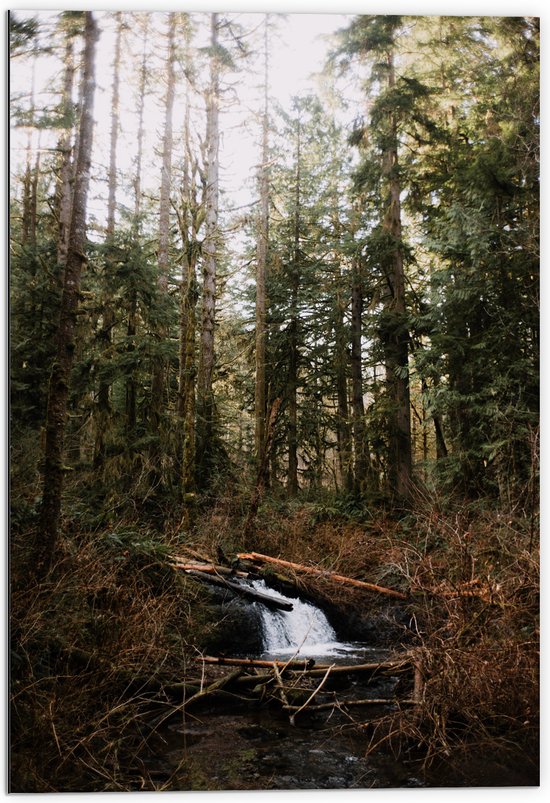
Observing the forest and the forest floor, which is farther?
the forest

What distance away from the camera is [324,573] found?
6793 mm

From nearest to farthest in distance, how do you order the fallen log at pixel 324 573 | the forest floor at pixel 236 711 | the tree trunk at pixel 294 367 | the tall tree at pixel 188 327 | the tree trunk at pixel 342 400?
1. the forest floor at pixel 236 711
2. the tall tree at pixel 188 327
3. the fallen log at pixel 324 573
4. the tree trunk at pixel 342 400
5. the tree trunk at pixel 294 367

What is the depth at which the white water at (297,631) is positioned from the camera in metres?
5.91

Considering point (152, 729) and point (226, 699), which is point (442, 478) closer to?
point (226, 699)

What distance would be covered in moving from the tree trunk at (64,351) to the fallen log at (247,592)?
2.35m

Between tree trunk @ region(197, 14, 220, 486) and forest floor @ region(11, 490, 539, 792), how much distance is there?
3.36m

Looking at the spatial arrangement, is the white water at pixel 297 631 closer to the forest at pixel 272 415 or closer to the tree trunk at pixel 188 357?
the forest at pixel 272 415

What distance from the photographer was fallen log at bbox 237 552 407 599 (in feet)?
21.4

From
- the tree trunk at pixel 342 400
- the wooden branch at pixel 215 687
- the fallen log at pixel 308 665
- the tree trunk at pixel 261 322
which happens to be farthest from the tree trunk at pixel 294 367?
the wooden branch at pixel 215 687

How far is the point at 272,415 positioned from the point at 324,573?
2163 mm

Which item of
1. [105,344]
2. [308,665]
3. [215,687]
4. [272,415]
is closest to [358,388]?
[272,415]

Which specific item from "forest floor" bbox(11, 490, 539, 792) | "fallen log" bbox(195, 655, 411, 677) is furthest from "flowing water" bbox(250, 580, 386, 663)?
"forest floor" bbox(11, 490, 539, 792)

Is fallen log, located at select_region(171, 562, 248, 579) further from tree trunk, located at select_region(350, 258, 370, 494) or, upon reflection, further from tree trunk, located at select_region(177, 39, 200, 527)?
tree trunk, located at select_region(350, 258, 370, 494)

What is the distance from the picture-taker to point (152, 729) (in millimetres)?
3904
